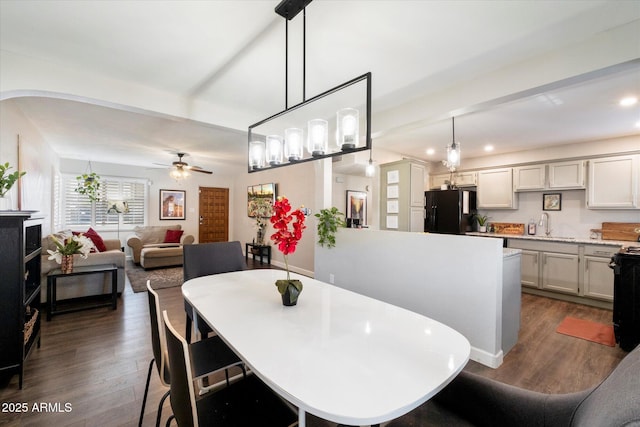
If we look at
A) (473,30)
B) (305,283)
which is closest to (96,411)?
(305,283)

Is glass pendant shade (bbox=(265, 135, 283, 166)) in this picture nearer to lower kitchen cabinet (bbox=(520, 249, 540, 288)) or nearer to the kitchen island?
the kitchen island

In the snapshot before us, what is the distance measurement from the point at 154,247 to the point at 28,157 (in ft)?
9.82

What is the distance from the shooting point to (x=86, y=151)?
561 cm

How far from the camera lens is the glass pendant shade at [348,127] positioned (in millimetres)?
1494

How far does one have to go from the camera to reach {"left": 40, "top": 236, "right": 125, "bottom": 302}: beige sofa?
354 cm

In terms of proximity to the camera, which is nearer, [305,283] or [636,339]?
[305,283]

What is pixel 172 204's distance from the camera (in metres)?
7.70

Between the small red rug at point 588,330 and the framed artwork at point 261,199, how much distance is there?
212 inches

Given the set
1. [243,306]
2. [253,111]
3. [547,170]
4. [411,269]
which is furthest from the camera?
[547,170]

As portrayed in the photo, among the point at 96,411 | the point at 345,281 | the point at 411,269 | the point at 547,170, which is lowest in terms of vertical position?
the point at 96,411

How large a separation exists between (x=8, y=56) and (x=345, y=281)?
3799 mm

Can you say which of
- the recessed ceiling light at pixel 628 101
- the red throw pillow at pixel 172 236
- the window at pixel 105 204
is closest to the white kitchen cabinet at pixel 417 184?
the recessed ceiling light at pixel 628 101

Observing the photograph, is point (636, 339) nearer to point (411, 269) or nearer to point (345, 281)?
point (411, 269)

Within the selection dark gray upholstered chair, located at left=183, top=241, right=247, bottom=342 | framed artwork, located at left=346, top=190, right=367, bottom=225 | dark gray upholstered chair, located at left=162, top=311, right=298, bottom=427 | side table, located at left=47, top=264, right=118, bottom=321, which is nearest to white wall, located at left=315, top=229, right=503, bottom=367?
dark gray upholstered chair, located at left=183, top=241, right=247, bottom=342
